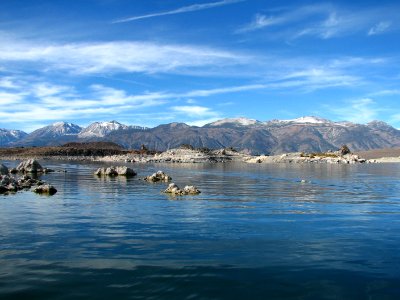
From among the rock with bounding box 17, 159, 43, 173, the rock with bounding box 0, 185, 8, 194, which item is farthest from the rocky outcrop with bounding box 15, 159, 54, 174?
the rock with bounding box 0, 185, 8, 194

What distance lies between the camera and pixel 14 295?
13297mm

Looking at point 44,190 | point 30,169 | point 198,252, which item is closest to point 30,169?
point 30,169

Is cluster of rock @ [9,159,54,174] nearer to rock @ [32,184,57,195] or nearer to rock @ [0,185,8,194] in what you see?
rock @ [0,185,8,194]

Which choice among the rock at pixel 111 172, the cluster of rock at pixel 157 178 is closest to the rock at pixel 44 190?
the cluster of rock at pixel 157 178

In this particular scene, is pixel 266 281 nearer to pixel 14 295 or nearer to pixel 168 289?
pixel 168 289

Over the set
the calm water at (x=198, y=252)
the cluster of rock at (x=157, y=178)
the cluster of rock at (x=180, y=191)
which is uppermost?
the cluster of rock at (x=157, y=178)

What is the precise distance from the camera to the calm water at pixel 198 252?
45.6 ft

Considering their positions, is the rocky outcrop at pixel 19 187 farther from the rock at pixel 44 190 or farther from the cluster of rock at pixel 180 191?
the cluster of rock at pixel 180 191

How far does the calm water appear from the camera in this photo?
13914mm

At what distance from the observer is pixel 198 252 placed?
722 inches

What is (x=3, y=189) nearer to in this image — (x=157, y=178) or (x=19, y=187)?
(x=19, y=187)

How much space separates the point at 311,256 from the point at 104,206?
66.8ft

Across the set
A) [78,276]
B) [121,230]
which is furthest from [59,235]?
[78,276]

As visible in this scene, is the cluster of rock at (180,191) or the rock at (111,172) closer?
the cluster of rock at (180,191)
